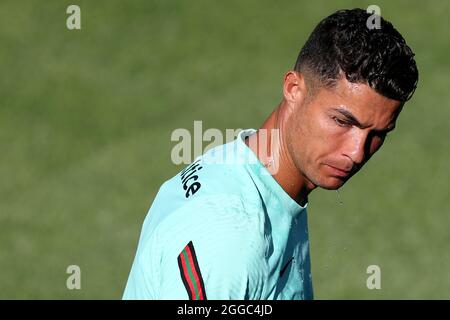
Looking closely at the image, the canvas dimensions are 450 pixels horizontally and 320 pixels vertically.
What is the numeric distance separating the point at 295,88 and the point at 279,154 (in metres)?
0.34

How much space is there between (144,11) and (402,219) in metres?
5.17

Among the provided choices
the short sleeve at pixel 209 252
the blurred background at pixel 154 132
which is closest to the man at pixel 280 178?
the short sleeve at pixel 209 252

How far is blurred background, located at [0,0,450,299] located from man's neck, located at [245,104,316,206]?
4909mm

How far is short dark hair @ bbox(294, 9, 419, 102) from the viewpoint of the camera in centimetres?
483

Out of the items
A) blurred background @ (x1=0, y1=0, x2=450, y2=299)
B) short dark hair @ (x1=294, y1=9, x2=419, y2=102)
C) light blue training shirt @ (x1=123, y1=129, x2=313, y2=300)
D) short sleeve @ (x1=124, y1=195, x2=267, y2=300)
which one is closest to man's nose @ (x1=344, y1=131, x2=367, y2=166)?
short dark hair @ (x1=294, y1=9, x2=419, y2=102)

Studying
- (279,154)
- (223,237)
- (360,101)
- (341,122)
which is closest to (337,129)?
(341,122)

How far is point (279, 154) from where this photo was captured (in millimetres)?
5090

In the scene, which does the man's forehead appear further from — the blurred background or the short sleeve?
the blurred background

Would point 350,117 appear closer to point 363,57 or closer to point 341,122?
point 341,122

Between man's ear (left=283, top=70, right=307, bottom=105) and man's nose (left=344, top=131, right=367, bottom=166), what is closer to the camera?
man's nose (left=344, top=131, right=367, bottom=166)

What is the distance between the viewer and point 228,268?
433cm

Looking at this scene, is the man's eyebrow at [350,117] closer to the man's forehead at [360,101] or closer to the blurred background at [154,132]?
the man's forehead at [360,101]

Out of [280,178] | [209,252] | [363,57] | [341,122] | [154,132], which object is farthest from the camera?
[154,132]

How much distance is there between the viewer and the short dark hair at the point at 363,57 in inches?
190
